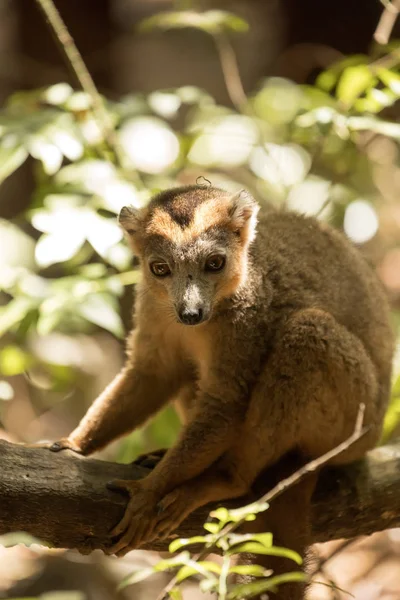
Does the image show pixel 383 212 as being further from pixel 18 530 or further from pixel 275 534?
pixel 18 530

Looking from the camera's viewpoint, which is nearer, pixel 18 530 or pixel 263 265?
pixel 18 530

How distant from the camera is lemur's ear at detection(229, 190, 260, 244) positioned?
4.20 m

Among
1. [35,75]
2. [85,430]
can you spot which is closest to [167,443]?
[85,430]

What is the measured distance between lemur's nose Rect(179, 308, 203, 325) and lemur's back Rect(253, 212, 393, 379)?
698 mm

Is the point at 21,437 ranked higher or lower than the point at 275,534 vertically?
higher

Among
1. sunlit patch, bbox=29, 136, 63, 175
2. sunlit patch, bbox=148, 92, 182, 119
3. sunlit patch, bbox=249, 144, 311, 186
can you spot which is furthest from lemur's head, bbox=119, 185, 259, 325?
sunlit patch, bbox=249, 144, 311, 186

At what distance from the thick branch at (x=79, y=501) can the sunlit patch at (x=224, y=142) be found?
7.80ft

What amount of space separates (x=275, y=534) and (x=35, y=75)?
252 inches

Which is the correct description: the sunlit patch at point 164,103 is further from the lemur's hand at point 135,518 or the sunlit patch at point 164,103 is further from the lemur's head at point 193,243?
the lemur's hand at point 135,518

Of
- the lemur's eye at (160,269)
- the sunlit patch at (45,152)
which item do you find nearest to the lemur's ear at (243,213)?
the lemur's eye at (160,269)

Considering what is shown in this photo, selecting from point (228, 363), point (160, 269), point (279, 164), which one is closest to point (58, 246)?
point (160, 269)

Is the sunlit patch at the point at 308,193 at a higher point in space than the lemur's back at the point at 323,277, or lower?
higher

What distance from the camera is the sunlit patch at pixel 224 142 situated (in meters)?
5.54

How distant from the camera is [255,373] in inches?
163
